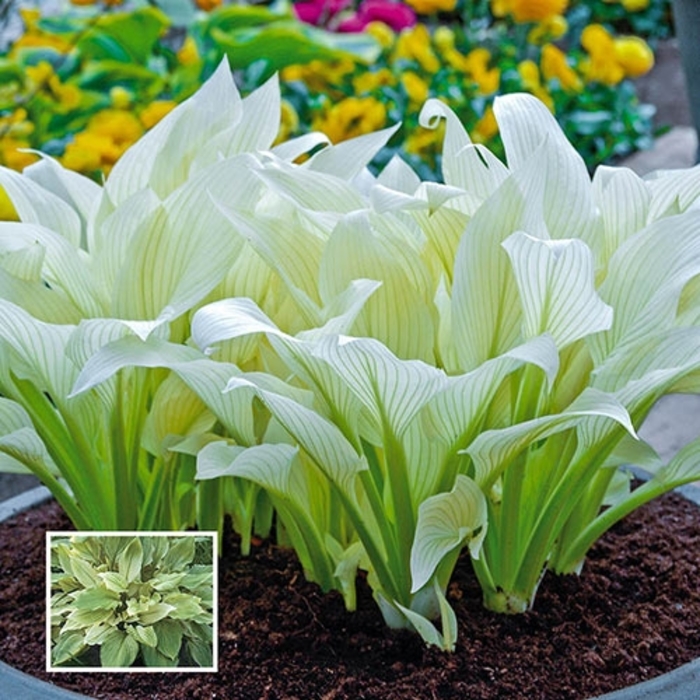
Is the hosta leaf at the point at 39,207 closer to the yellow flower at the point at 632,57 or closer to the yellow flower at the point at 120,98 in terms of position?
the yellow flower at the point at 120,98

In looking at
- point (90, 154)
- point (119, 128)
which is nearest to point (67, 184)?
point (90, 154)

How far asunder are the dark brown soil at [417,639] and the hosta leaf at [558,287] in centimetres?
19

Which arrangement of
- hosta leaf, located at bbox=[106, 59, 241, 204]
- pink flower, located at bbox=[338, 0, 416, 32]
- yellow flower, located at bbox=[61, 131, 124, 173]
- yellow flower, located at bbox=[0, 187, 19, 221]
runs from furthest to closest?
1. pink flower, located at bbox=[338, 0, 416, 32]
2. yellow flower, located at bbox=[61, 131, 124, 173]
3. yellow flower, located at bbox=[0, 187, 19, 221]
4. hosta leaf, located at bbox=[106, 59, 241, 204]

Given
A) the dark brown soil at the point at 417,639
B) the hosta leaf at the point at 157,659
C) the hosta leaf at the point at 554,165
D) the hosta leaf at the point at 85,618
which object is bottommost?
the dark brown soil at the point at 417,639

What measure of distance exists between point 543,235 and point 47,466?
0.36m

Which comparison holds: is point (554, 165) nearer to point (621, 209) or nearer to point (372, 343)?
point (621, 209)

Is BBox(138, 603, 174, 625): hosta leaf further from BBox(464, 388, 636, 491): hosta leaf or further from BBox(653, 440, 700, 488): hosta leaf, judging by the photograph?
BBox(653, 440, 700, 488): hosta leaf

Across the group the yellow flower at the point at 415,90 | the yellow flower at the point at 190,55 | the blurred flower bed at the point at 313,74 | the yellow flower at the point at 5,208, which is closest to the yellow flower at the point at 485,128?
the blurred flower bed at the point at 313,74

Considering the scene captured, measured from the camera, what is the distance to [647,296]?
29.1 inches

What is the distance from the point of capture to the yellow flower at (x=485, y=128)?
7.70 ft

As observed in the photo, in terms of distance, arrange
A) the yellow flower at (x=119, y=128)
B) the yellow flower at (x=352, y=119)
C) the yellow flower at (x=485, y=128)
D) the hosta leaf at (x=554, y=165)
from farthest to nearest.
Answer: the yellow flower at (x=485, y=128), the yellow flower at (x=352, y=119), the yellow flower at (x=119, y=128), the hosta leaf at (x=554, y=165)

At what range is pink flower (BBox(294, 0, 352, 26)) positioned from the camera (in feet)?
10.2

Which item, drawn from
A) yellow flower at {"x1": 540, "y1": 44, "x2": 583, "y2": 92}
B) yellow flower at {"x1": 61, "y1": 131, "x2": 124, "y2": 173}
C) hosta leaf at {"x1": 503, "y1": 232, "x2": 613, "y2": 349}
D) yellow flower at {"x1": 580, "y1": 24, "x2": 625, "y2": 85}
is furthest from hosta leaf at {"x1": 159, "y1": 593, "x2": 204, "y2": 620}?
yellow flower at {"x1": 580, "y1": 24, "x2": 625, "y2": 85}

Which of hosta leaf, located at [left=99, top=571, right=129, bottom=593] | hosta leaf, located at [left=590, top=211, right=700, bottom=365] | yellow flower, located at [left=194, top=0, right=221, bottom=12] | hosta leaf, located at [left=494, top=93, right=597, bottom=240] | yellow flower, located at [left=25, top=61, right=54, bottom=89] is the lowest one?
yellow flower, located at [left=25, top=61, right=54, bottom=89]
